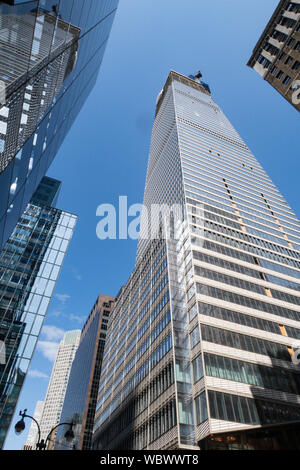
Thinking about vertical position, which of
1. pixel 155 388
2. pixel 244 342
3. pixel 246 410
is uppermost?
pixel 244 342

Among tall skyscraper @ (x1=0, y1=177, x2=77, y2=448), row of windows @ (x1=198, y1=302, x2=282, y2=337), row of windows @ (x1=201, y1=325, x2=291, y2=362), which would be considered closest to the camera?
row of windows @ (x1=201, y1=325, x2=291, y2=362)

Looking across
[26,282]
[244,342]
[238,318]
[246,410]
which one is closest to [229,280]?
[238,318]

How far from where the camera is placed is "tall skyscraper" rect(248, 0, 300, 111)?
35531 mm

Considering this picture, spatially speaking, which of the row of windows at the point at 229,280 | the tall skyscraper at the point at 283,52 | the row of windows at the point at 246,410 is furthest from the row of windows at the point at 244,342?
the tall skyscraper at the point at 283,52

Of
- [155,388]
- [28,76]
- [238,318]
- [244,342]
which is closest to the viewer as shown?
[28,76]

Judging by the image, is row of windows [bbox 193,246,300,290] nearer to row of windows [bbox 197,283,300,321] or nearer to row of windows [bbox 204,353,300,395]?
row of windows [bbox 197,283,300,321]

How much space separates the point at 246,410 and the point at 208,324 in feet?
32.5

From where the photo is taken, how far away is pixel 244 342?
126 feet

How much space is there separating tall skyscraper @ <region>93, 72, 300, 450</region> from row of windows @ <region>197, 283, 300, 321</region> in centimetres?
18

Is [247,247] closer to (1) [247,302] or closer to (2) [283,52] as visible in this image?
(1) [247,302]

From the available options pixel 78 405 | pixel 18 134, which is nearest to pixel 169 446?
pixel 18 134

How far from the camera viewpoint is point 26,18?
950 centimetres

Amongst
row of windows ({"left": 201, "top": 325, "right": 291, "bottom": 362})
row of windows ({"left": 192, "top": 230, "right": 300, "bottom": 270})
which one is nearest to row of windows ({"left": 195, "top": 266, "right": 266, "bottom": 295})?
row of windows ({"left": 192, "top": 230, "right": 300, "bottom": 270})
